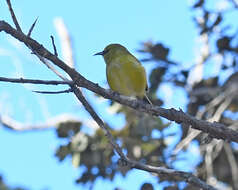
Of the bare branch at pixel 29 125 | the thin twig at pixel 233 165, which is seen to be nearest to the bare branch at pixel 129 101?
the thin twig at pixel 233 165

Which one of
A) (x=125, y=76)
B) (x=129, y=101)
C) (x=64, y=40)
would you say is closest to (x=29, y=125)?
(x=64, y=40)

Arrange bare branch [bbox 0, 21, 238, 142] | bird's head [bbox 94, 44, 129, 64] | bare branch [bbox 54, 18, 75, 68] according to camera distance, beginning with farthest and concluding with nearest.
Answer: bare branch [bbox 54, 18, 75, 68] → bird's head [bbox 94, 44, 129, 64] → bare branch [bbox 0, 21, 238, 142]

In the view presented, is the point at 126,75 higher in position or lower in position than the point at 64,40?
lower

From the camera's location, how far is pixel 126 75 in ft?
16.0

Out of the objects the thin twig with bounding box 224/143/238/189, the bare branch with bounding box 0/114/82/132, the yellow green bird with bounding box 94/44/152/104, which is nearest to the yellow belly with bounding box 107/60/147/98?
the yellow green bird with bounding box 94/44/152/104

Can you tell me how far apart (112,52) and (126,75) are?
0.55 m

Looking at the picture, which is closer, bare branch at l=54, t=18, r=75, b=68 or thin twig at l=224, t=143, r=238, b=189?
thin twig at l=224, t=143, r=238, b=189

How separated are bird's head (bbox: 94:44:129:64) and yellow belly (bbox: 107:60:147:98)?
9.0 inches

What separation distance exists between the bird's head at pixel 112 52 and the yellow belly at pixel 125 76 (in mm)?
228

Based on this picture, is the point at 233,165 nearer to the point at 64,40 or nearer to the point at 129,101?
the point at 129,101

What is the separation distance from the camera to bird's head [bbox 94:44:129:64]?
5.22m

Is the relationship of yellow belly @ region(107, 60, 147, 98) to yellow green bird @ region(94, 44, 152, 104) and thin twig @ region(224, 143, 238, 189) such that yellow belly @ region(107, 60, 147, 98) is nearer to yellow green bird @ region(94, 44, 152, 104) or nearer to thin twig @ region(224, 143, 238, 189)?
yellow green bird @ region(94, 44, 152, 104)

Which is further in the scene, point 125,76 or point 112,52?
point 112,52

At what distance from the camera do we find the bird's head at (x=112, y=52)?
5.22 meters
